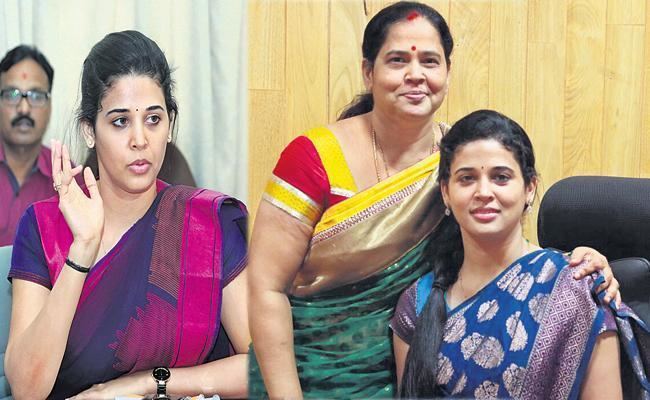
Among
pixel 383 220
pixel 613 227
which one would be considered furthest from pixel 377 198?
pixel 613 227

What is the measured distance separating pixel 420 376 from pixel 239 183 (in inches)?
22.9

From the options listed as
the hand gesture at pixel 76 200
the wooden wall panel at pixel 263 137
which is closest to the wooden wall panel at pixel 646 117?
the wooden wall panel at pixel 263 137

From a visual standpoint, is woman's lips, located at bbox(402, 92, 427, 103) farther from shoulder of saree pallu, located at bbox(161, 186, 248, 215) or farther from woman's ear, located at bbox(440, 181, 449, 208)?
shoulder of saree pallu, located at bbox(161, 186, 248, 215)

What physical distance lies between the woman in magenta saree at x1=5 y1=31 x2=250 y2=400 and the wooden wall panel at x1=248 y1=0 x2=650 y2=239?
186 mm

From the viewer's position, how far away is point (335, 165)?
77.0 inches

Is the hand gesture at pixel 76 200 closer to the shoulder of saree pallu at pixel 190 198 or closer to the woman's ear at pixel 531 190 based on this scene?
the shoulder of saree pallu at pixel 190 198

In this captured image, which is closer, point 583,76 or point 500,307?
point 500,307

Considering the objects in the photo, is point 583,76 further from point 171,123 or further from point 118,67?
point 118,67

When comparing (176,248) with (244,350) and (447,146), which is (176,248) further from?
(447,146)

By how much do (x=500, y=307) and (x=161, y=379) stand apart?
0.74 m

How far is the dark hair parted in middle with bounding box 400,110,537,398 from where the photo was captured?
1896 mm

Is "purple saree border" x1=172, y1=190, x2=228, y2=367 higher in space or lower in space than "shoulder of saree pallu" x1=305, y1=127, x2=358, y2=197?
lower

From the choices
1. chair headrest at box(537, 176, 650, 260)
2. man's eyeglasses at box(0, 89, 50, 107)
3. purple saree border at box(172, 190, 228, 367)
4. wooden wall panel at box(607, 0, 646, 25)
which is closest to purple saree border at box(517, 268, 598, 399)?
chair headrest at box(537, 176, 650, 260)

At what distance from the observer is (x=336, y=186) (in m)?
1.95
